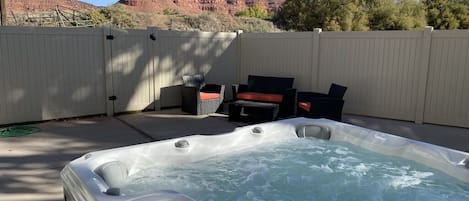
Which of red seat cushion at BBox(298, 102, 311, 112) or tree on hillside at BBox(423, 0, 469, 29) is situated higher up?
Result: tree on hillside at BBox(423, 0, 469, 29)

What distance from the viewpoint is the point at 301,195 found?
3.09 meters

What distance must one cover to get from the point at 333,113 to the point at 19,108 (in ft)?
17.0

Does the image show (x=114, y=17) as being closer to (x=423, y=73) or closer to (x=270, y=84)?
(x=270, y=84)

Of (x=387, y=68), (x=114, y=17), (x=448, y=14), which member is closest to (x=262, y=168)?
(x=387, y=68)

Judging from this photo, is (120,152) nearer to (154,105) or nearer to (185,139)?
(185,139)

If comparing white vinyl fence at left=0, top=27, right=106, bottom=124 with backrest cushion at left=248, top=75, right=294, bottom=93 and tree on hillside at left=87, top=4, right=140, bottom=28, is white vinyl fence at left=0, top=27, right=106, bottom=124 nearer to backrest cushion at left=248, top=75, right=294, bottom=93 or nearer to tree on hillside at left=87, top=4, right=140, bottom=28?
backrest cushion at left=248, top=75, right=294, bottom=93

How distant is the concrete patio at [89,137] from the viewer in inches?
140

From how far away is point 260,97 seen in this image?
700 centimetres

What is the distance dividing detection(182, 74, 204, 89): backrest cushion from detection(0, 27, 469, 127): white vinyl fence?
0.33 meters

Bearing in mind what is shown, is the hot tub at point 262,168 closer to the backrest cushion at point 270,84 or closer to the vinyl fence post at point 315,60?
the backrest cushion at point 270,84

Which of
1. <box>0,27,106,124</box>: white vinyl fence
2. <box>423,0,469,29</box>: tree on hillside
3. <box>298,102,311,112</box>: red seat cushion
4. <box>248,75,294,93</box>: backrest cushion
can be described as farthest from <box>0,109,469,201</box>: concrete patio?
<box>423,0,469,29</box>: tree on hillside

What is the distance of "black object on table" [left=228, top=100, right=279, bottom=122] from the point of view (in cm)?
633

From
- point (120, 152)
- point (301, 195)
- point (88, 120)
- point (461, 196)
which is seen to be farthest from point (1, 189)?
point (461, 196)

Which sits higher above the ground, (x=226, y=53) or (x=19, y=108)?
(x=226, y=53)
